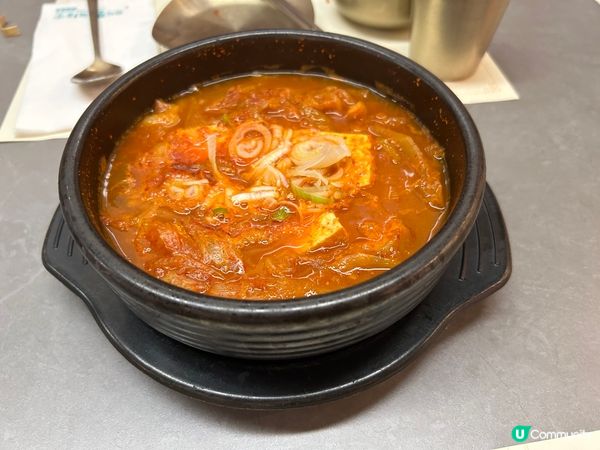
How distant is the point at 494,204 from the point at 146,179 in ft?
3.99

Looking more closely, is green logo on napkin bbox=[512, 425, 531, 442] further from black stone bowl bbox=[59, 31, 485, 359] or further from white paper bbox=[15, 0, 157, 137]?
white paper bbox=[15, 0, 157, 137]

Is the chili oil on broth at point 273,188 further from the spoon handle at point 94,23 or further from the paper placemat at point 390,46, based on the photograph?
the spoon handle at point 94,23

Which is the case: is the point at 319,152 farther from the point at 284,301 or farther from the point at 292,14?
the point at 292,14

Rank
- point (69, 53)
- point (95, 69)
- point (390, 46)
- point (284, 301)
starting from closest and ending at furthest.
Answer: point (284, 301) < point (95, 69) < point (69, 53) < point (390, 46)

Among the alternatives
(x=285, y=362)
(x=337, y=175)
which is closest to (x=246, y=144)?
(x=337, y=175)

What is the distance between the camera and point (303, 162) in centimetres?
189

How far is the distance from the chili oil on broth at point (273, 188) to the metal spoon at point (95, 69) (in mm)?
790

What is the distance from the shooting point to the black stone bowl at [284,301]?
1.20 metres

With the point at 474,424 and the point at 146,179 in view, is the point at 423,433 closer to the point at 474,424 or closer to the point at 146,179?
the point at 474,424

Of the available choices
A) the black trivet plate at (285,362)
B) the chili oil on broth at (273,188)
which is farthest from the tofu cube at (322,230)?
Answer: the black trivet plate at (285,362)

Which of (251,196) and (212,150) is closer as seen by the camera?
(251,196)

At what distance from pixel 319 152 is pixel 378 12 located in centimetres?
145

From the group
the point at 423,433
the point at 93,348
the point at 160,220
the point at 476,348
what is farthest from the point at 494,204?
the point at 93,348

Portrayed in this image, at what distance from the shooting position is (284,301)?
120 centimetres
